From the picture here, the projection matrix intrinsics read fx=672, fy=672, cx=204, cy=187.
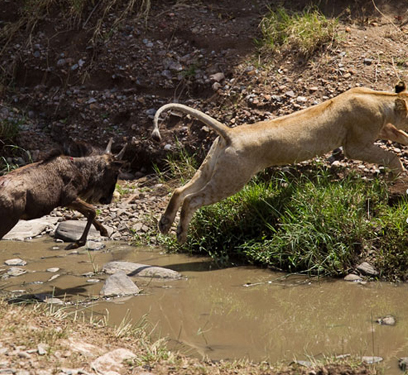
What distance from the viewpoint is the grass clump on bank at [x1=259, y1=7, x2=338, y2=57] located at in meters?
9.00

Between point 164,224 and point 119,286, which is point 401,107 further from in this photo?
point 119,286

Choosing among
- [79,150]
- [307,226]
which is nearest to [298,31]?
[307,226]

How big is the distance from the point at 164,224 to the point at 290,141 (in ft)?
5.21

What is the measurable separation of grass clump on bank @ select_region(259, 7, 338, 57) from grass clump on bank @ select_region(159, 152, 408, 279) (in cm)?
215

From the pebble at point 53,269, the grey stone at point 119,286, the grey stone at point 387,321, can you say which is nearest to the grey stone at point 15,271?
the pebble at point 53,269

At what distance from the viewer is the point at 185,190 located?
23.5 feet

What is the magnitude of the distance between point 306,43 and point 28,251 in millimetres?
4481

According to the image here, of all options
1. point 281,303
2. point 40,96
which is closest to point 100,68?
point 40,96

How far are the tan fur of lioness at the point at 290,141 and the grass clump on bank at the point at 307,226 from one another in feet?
1.01

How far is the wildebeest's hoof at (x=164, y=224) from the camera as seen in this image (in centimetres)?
713

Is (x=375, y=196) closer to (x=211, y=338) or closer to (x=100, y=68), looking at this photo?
(x=211, y=338)

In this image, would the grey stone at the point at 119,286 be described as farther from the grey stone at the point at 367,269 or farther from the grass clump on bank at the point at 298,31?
the grass clump on bank at the point at 298,31

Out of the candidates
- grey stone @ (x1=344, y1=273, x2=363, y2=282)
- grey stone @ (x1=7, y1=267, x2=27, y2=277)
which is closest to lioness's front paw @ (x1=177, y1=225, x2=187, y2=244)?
grey stone @ (x1=7, y1=267, x2=27, y2=277)

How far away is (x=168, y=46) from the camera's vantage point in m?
10.1
